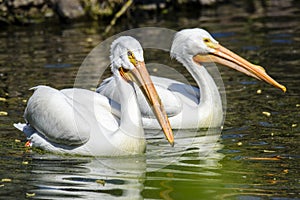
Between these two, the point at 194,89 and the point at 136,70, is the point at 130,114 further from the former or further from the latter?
the point at 194,89

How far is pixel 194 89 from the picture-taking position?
26.5ft

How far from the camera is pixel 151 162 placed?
20.5 feet

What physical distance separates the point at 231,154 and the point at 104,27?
7.48 meters

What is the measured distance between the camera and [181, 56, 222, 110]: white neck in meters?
7.63

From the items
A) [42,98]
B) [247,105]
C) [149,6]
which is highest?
[42,98]

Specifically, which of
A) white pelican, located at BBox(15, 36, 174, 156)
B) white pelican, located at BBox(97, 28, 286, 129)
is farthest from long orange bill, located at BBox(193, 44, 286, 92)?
white pelican, located at BBox(15, 36, 174, 156)

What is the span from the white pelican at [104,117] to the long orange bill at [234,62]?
4.96ft

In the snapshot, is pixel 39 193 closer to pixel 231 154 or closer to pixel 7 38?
Answer: pixel 231 154

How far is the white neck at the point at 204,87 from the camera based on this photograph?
7.63 metres

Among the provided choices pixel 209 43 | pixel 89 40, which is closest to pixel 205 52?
pixel 209 43

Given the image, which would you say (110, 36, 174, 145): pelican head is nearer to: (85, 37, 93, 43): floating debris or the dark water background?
the dark water background

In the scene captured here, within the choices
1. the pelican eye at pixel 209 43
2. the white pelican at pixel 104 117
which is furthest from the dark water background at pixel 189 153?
the pelican eye at pixel 209 43

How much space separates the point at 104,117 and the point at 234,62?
1725 mm

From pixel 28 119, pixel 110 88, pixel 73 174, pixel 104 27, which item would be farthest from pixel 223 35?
pixel 73 174
